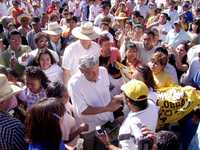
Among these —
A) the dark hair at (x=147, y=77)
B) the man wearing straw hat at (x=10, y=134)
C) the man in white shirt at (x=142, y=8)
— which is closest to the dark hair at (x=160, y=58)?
the dark hair at (x=147, y=77)

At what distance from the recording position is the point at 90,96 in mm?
4301

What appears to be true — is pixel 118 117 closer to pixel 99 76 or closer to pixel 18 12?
pixel 99 76

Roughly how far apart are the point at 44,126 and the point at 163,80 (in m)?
2.46

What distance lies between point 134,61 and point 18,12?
17.6 feet

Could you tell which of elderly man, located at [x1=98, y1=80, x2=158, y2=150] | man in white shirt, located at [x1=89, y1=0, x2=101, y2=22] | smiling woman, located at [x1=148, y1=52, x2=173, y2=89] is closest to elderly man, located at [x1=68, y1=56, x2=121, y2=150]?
elderly man, located at [x1=98, y1=80, x2=158, y2=150]

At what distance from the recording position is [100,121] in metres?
4.41

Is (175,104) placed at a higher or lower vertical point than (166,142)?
lower

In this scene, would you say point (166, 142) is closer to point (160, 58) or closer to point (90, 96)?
point (90, 96)

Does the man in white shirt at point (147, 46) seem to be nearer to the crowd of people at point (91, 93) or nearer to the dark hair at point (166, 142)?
the crowd of people at point (91, 93)

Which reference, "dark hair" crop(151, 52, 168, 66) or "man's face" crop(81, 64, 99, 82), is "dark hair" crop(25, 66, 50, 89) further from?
"dark hair" crop(151, 52, 168, 66)

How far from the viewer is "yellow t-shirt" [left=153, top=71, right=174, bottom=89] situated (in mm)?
4914

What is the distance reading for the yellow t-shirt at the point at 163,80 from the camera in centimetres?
491

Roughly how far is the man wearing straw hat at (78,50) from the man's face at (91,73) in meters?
1.12

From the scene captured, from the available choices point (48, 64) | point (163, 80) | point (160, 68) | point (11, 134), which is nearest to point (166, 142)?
point (11, 134)
